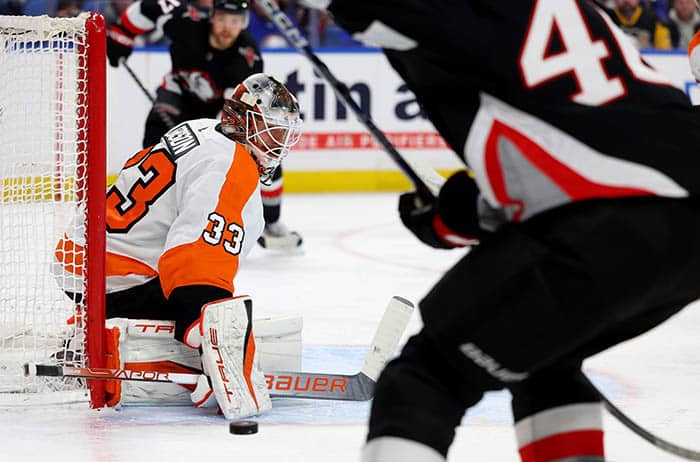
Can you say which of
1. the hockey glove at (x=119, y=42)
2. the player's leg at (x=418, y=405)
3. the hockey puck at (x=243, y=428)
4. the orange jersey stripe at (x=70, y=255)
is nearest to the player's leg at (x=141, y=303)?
the orange jersey stripe at (x=70, y=255)

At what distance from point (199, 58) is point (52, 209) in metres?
2.35

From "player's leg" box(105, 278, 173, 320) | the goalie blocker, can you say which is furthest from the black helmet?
the goalie blocker

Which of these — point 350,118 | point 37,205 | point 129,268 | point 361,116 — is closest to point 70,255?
point 129,268

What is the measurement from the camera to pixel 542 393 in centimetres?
156

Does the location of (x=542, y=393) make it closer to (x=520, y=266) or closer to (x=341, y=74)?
(x=520, y=266)

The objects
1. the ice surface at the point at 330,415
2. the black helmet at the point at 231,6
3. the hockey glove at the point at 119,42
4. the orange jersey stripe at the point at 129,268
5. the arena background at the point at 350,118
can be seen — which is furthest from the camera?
the arena background at the point at 350,118

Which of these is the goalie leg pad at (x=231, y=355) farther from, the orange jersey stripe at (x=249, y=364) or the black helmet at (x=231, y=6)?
the black helmet at (x=231, y=6)

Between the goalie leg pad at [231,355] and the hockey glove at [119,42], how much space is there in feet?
9.70

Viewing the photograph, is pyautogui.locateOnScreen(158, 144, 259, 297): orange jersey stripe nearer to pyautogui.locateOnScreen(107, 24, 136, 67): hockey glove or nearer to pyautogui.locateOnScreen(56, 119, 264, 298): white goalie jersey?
pyautogui.locateOnScreen(56, 119, 264, 298): white goalie jersey

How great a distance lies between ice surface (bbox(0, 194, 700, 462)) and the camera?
2.33 meters

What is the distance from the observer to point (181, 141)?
275cm

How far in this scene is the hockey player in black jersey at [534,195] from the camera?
4.51 feet

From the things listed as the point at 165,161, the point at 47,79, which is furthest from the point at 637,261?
the point at 47,79

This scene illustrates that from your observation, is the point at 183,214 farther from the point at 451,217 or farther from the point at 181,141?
the point at 451,217
